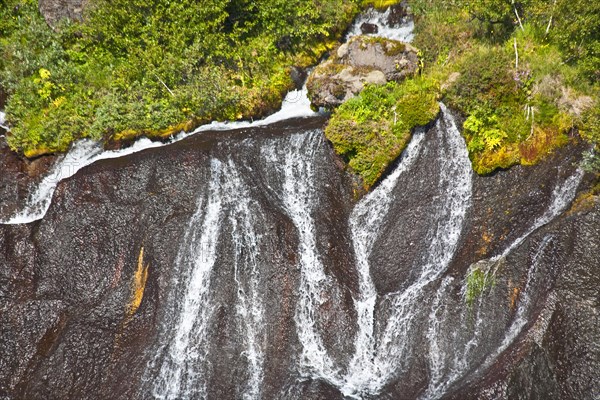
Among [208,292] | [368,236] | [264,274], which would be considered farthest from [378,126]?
[208,292]

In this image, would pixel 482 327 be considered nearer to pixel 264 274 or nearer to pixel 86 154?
pixel 264 274

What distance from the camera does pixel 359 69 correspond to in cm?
1744

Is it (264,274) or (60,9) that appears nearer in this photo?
(264,274)

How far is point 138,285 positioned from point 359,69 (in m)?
10.8

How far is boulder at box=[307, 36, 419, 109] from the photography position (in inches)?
664

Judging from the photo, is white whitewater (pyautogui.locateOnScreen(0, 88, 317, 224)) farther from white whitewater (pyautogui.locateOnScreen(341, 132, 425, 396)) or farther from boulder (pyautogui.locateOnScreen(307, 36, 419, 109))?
white whitewater (pyautogui.locateOnScreen(341, 132, 425, 396))

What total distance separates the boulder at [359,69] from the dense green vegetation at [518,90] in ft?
2.95

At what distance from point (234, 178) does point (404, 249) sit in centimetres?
579

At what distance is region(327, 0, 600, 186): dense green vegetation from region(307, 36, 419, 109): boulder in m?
0.90

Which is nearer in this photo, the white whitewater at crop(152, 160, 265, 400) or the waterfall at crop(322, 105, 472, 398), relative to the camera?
the waterfall at crop(322, 105, 472, 398)

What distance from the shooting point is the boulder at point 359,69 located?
55.4 ft

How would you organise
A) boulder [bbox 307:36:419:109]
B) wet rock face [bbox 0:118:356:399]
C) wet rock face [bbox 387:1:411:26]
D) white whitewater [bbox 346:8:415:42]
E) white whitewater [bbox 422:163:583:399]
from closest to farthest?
white whitewater [bbox 422:163:583:399] < wet rock face [bbox 0:118:356:399] < boulder [bbox 307:36:419:109] < white whitewater [bbox 346:8:415:42] < wet rock face [bbox 387:1:411:26]

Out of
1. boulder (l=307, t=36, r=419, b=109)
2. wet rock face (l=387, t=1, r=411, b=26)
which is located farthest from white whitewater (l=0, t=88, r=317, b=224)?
wet rock face (l=387, t=1, r=411, b=26)

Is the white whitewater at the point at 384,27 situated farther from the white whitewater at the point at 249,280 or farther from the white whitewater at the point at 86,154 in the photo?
the white whitewater at the point at 249,280
